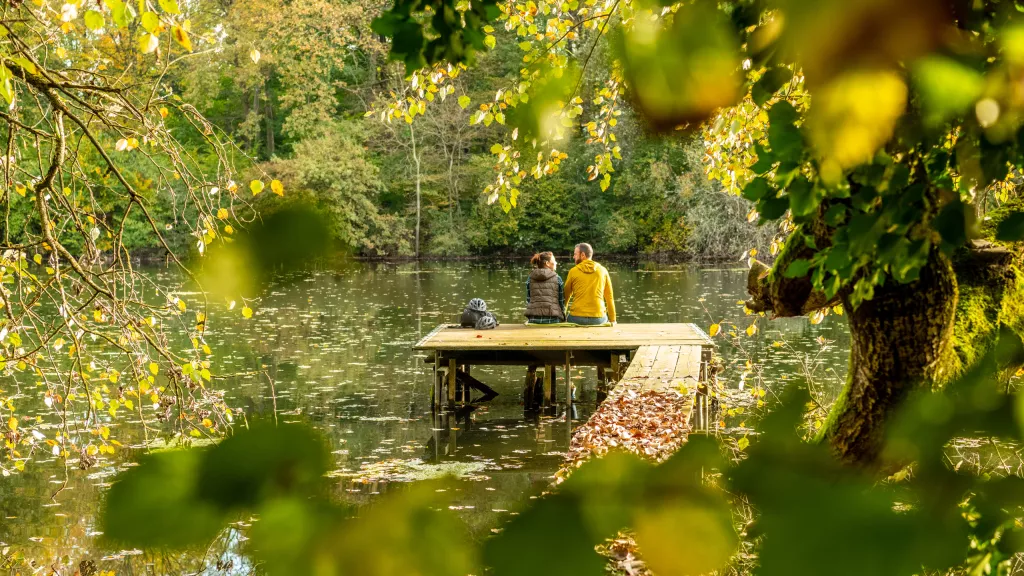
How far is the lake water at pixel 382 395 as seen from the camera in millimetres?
563

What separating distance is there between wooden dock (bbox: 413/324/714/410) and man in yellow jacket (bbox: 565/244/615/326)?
22 centimetres

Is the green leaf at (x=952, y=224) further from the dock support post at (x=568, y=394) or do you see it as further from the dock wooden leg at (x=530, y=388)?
the dock wooden leg at (x=530, y=388)

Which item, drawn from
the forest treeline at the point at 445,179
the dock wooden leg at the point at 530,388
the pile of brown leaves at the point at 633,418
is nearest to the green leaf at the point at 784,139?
the pile of brown leaves at the point at 633,418

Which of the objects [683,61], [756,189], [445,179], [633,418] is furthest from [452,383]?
[445,179]

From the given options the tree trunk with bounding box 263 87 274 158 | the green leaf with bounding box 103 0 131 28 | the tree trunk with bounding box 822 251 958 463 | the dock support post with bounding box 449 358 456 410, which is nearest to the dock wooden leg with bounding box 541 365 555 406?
the dock support post with bounding box 449 358 456 410

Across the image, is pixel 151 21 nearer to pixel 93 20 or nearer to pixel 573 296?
pixel 93 20

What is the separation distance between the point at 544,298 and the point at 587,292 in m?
0.54

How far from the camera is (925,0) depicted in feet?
1.28

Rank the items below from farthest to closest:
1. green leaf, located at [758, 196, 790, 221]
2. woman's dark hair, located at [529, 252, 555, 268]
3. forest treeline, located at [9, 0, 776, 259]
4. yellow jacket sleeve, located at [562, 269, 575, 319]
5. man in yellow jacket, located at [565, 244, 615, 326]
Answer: forest treeline, located at [9, 0, 776, 259] → yellow jacket sleeve, located at [562, 269, 575, 319] → man in yellow jacket, located at [565, 244, 615, 326] → woman's dark hair, located at [529, 252, 555, 268] → green leaf, located at [758, 196, 790, 221]

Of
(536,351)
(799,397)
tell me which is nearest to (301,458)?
(799,397)

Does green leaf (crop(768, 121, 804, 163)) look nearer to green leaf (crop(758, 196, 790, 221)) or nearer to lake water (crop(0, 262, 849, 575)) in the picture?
lake water (crop(0, 262, 849, 575))

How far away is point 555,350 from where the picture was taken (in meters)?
11.4

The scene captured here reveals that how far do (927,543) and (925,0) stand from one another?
21 centimetres

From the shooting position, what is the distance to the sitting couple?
1175 cm
